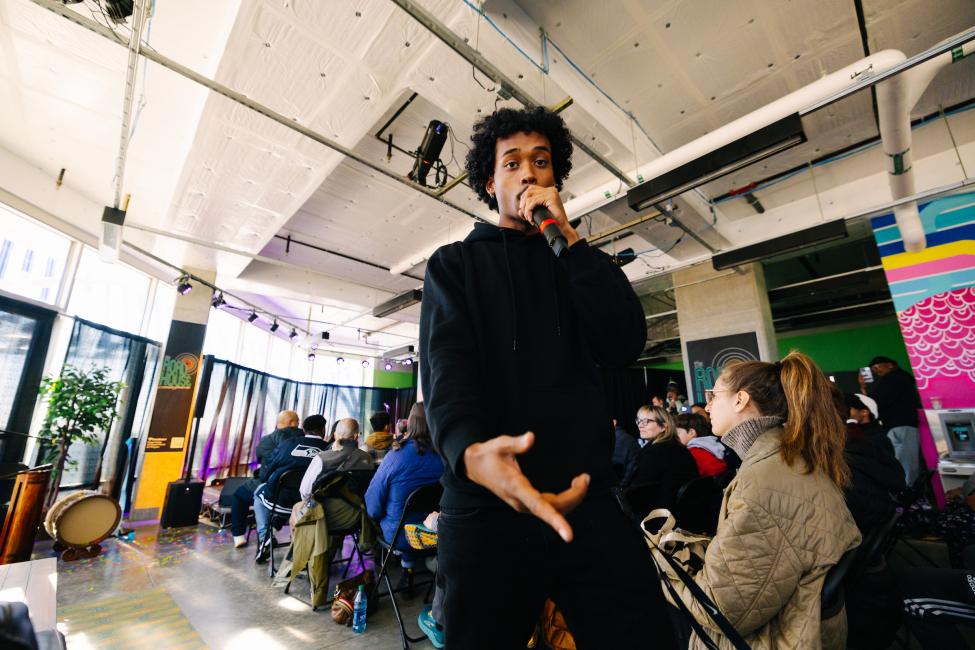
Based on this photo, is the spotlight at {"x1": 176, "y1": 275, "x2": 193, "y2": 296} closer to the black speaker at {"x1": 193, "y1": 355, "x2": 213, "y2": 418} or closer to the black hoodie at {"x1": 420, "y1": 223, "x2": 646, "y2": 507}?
the black speaker at {"x1": 193, "y1": 355, "x2": 213, "y2": 418}

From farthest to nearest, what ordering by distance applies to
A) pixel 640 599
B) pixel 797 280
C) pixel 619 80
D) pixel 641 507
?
pixel 797 280, pixel 619 80, pixel 641 507, pixel 640 599

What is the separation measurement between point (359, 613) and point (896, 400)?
17.7 feet

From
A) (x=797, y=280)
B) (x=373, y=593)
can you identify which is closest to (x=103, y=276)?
(x=373, y=593)

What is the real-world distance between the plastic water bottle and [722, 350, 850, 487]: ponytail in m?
2.44

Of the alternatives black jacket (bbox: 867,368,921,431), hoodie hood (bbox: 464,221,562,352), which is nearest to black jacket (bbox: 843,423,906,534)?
hoodie hood (bbox: 464,221,562,352)

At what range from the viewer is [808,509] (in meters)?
1.26

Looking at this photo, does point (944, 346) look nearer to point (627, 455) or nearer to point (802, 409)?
point (627, 455)

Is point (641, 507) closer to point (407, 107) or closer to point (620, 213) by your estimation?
point (620, 213)

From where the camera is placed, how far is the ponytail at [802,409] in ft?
4.54

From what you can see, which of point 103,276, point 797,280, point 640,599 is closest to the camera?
point 640,599

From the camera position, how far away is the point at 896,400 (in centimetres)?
422

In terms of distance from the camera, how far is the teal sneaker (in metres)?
2.24

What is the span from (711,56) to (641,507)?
351cm

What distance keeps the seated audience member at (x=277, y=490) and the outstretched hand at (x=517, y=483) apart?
11.3 feet
